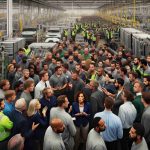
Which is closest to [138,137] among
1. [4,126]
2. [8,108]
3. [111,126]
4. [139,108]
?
[111,126]

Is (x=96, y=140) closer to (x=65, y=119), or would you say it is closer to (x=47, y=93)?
(x=65, y=119)

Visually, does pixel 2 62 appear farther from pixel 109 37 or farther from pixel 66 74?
pixel 109 37

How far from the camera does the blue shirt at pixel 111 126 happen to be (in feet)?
17.6

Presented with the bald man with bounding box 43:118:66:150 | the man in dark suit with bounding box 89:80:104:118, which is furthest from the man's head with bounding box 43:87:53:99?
the bald man with bounding box 43:118:66:150

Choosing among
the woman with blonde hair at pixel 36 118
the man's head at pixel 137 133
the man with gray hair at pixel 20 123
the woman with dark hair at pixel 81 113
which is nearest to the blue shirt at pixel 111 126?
the man's head at pixel 137 133

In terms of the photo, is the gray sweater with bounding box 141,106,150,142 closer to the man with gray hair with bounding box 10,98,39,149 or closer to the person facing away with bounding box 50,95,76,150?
the person facing away with bounding box 50,95,76,150

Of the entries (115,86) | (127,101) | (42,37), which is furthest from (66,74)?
(42,37)

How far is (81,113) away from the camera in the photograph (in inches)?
247

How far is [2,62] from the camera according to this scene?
1157 cm

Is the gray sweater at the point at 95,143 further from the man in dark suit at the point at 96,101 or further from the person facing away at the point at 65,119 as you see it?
the man in dark suit at the point at 96,101

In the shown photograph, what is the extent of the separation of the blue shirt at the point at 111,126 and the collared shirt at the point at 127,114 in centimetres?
42

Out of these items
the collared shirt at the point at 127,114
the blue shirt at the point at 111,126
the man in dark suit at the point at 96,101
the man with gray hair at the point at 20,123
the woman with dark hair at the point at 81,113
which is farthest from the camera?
the man in dark suit at the point at 96,101

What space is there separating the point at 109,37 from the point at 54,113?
1921cm

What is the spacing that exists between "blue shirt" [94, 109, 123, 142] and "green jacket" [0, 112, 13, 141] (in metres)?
1.50
